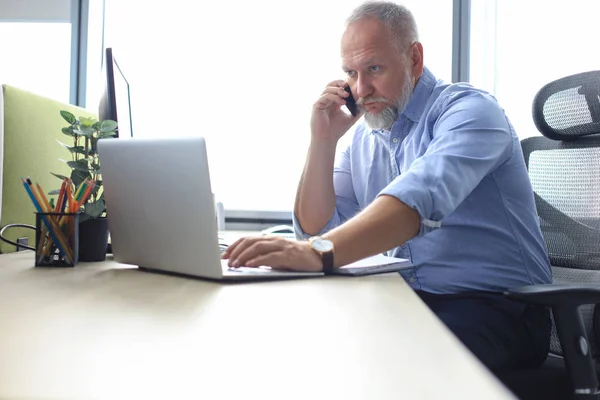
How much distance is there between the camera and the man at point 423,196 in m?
1.04

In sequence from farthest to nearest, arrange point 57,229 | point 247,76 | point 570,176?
point 247,76
point 570,176
point 57,229

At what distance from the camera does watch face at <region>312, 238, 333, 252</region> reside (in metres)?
0.99

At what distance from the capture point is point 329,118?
1.59m

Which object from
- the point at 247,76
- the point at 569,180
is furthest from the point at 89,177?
the point at 247,76

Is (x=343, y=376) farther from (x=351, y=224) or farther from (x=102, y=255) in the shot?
(x=102, y=255)

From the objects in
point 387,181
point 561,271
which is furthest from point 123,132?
point 561,271

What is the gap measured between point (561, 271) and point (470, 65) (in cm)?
143

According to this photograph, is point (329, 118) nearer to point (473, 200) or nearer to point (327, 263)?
point (473, 200)

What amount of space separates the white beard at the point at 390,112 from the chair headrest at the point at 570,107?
0.31 meters

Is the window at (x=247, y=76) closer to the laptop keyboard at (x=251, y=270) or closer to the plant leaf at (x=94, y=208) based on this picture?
the plant leaf at (x=94, y=208)

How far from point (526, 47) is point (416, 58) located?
0.91m

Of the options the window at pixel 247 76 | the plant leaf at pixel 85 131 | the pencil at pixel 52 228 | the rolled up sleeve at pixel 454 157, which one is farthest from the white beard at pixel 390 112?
the window at pixel 247 76

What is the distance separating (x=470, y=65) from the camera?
2629 mm

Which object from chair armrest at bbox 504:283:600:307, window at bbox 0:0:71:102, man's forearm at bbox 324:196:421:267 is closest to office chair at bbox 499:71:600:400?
chair armrest at bbox 504:283:600:307
